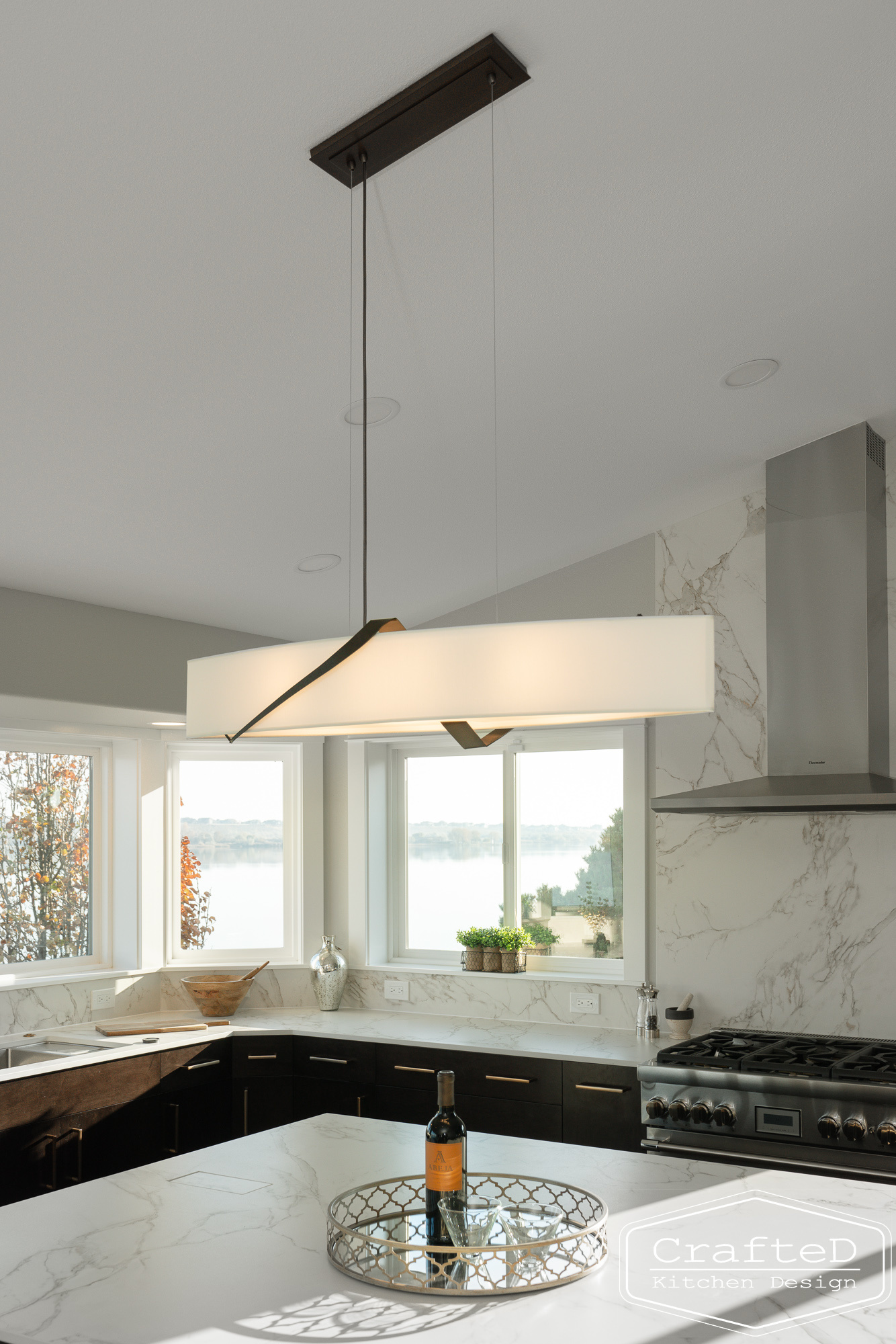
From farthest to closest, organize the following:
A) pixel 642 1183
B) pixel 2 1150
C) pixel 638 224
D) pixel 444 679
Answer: pixel 2 1150
pixel 638 224
pixel 642 1183
pixel 444 679

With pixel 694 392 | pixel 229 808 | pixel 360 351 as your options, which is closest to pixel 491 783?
pixel 229 808

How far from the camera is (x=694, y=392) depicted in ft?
10.4

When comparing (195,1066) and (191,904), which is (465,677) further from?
(191,904)

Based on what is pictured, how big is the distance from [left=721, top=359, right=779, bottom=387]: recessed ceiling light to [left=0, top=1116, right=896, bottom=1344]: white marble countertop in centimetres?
204

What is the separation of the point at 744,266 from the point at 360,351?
0.92 m

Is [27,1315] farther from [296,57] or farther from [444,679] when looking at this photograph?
[296,57]

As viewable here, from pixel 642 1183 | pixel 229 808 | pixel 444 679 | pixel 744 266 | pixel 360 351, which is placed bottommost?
pixel 642 1183

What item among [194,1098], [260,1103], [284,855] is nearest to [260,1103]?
[260,1103]

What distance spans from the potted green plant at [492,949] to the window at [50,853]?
5.30ft

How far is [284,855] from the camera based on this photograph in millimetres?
4992

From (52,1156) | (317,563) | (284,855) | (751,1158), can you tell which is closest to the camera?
(751,1158)

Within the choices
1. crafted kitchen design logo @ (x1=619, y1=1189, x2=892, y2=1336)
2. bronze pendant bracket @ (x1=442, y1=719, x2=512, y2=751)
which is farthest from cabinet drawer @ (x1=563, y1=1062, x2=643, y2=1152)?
bronze pendant bracket @ (x1=442, y1=719, x2=512, y2=751)

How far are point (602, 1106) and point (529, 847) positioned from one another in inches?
49.6

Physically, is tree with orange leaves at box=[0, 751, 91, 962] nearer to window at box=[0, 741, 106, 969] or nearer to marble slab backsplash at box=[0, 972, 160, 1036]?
window at box=[0, 741, 106, 969]
